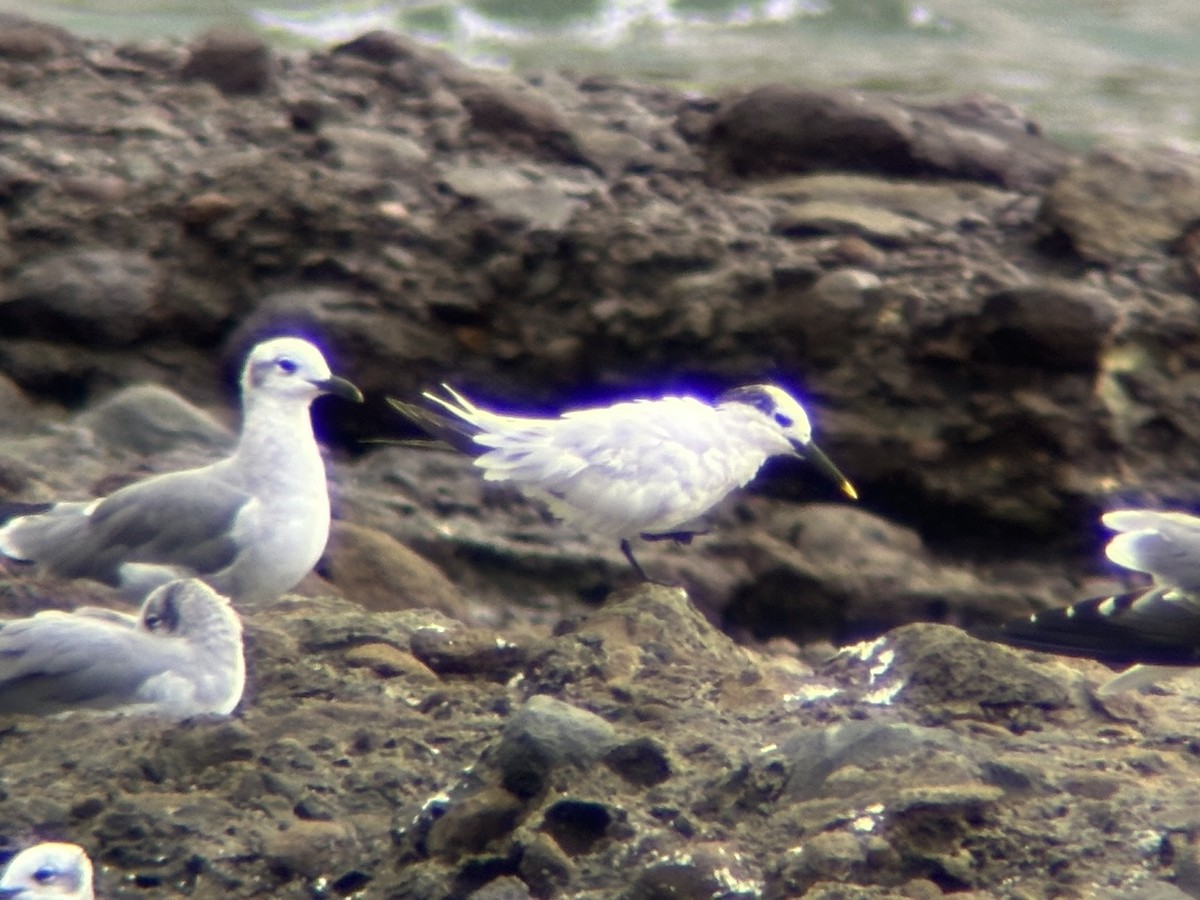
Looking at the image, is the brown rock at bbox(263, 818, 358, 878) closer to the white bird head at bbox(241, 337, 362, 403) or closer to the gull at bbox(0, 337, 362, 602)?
the gull at bbox(0, 337, 362, 602)

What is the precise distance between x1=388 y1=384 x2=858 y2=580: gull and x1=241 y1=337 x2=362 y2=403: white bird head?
28 centimetres

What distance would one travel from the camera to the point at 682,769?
4.07 meters

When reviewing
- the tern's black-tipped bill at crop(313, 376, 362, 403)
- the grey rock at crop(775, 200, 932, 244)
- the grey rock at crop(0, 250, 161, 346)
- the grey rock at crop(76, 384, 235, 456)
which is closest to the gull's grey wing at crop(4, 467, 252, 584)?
the tern's black-tipped bill at crop(313, 376, 362, 403)

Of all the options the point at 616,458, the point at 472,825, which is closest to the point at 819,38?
the point at 616,458

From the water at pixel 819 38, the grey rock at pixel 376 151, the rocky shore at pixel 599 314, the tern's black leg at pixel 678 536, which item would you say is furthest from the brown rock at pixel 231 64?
the water at pixel 819 38

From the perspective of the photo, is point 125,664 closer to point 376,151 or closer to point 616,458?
point 616,458

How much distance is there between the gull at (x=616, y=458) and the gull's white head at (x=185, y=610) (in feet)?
3.28

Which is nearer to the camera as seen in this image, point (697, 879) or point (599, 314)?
point (697, 879)

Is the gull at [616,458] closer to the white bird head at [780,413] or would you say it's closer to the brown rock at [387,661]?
the white bird head at [780,413]

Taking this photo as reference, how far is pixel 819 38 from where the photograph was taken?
16125 millimetres

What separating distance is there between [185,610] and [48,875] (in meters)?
1.13

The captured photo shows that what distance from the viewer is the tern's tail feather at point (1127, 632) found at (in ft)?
15.5

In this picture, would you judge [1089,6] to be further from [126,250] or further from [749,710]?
[749,710]

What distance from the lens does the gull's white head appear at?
450cm
